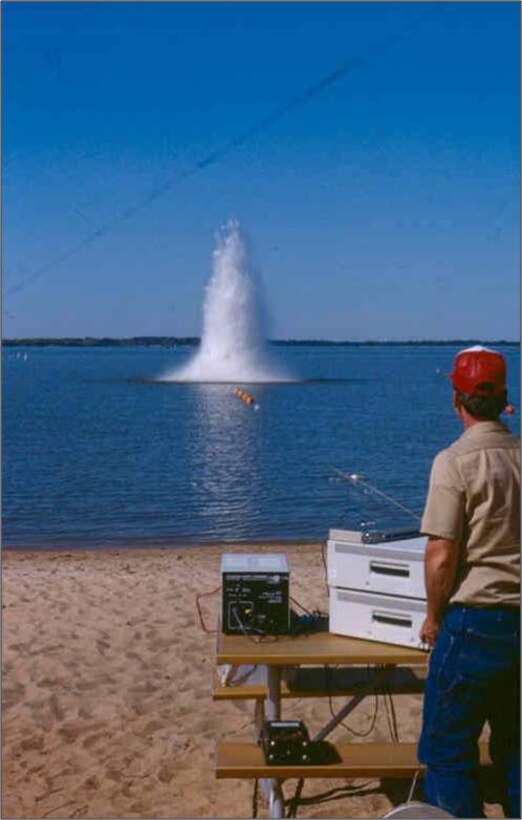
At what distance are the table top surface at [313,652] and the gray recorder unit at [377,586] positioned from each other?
47mm

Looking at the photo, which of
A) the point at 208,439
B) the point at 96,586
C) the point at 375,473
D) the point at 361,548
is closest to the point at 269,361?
the point at 208,439

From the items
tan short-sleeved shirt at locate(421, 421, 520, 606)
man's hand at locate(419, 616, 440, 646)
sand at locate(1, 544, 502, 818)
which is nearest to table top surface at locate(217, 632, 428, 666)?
man's hand at locate(419, 616, 440, 646)

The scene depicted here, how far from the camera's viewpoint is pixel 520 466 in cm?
347

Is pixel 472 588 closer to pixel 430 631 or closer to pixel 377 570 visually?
pixel 430 631

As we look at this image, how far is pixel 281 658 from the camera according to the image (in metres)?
4.01

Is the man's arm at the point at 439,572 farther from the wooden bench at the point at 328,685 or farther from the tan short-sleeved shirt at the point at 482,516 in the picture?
the wooden bench at the point at 328,685

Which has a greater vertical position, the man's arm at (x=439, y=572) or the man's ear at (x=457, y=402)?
the man's ear at (x=457, y=402)

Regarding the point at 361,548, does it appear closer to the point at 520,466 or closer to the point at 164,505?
the point at 520,466

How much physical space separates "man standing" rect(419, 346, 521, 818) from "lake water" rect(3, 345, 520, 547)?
13154 millimetres

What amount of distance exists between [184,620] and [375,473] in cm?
1919

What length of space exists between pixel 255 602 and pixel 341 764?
29.3 inches

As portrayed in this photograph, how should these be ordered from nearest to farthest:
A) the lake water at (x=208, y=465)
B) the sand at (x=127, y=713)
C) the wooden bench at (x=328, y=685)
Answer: the wooden bench at (x=328, y=685) → the sand at (x=127, y=713) → the lake water at (x=208, y=465)

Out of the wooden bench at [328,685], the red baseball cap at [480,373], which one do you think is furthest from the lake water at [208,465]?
the red baseball cap at [480,373]

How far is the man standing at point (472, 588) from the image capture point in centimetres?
342
